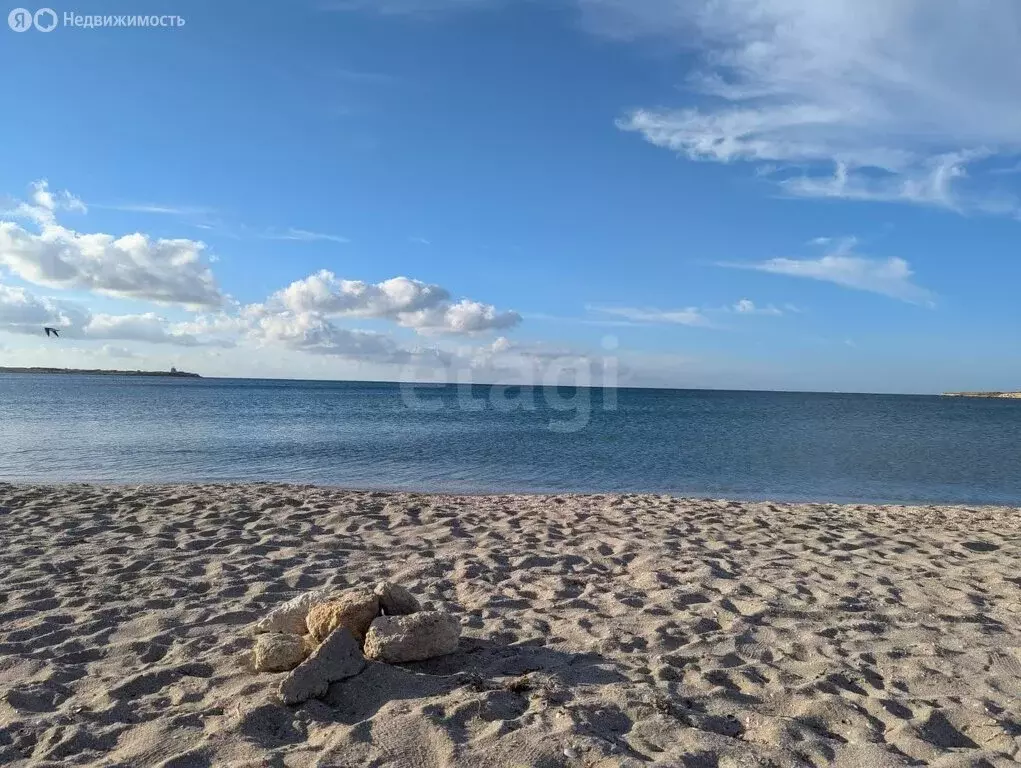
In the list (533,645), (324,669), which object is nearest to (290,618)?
(324,669)

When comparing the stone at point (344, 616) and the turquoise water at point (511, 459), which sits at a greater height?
the stone at point (344, 616)

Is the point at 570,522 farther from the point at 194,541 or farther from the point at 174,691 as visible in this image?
the point at 174,691

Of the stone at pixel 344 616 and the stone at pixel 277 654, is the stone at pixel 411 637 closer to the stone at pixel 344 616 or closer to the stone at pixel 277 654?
the stone at pixel 344 616

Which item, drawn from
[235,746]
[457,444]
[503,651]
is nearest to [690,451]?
[457,444]

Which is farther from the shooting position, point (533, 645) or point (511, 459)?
point (511, 459)

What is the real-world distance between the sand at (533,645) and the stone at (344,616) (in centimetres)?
46

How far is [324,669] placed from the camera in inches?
173

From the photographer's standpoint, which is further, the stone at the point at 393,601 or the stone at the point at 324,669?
the stone at the point at 393,601

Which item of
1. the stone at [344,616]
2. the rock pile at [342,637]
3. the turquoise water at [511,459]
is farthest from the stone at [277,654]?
the turquoise water at [511,459]

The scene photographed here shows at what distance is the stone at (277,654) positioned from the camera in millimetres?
4641

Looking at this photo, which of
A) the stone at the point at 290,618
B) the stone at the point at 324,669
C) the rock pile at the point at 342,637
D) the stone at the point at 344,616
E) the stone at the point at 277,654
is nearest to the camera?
the stone at the point at 324,669

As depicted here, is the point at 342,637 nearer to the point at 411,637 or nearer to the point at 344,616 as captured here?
the point at 344,616

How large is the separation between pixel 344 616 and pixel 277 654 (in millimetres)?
517

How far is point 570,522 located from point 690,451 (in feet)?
59.2
